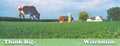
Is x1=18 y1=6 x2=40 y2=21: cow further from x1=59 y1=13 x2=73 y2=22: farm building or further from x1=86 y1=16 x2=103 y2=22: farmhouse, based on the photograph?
x1=86 y1=16 x2=103 y2=22: farmhouse

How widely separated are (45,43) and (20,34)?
635mm

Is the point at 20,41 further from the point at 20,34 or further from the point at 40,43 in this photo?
the point at 20,34

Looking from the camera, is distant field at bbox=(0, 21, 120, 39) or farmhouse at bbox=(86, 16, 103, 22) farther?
farmhouse at bbox=(86, 16, 103, 22)

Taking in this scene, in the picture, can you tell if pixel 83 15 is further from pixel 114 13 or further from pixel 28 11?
pixel 28 11

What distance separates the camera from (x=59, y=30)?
17.5 ft

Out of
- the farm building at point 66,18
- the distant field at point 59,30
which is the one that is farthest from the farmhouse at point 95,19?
the farm building at point 66,18

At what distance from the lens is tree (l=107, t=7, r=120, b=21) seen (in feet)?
16.5

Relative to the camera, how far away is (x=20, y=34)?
5188mm

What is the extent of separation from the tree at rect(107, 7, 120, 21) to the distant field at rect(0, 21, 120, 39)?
0.27ft

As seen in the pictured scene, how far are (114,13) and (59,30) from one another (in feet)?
2.61

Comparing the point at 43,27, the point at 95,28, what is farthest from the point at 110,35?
the point at 43,27

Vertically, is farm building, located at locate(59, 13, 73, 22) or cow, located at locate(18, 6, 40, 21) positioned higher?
cow, located at locate(18, 6, 40, 21)

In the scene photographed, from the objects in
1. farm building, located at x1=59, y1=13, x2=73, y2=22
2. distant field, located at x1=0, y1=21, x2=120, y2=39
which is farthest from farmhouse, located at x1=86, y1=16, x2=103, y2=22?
farm building, located at x1=59, y1=13, x2=73, y2=22

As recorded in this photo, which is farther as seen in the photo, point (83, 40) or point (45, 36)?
point (45, 36)
